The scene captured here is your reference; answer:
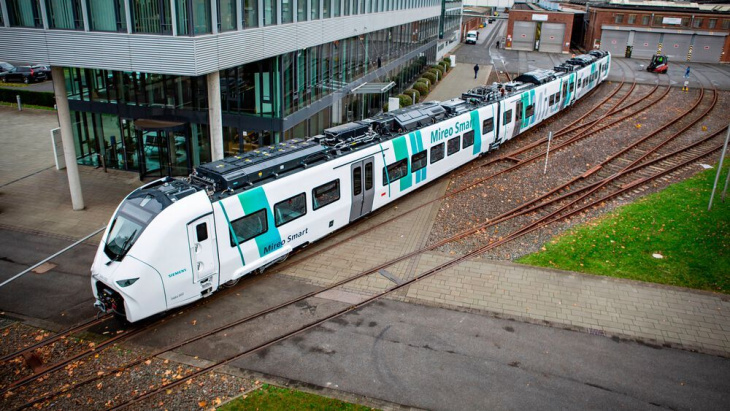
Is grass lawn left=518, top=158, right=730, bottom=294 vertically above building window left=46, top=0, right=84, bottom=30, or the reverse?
building window left=46, top=0, right=84, bottom=30

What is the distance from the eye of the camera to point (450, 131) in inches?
853

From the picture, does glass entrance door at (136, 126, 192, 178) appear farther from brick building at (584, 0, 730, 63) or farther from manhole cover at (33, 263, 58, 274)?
brick building at (584, 0, 730, 63)

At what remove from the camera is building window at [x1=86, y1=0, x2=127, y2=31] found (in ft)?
55.1

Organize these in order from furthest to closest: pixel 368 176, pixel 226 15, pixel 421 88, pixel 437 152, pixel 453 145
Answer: pixel 421 88 < pixel 453 145 < pixel 437 152 < pixel 226 15 < pixel 368 176

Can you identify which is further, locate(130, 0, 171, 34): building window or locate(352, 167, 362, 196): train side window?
locate(352, 167, 362, 196): train side window

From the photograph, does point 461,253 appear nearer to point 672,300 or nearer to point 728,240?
point 672,300

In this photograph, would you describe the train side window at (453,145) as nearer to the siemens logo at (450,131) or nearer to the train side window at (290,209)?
the siemens logo at (450,131)

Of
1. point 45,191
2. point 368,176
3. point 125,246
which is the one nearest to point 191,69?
point 368,176

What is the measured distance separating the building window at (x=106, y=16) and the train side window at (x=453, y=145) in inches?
480

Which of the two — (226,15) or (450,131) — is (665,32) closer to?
(450,131)

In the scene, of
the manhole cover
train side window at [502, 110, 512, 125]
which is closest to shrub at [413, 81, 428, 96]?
train side window at [502, 110, 512, 125]

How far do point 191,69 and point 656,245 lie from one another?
50.7 feet

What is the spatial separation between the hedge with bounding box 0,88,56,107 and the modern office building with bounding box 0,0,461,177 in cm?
1382

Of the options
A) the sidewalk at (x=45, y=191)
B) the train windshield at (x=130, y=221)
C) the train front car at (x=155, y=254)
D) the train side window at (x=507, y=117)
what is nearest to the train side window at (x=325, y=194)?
the train front car at (x=155, y=254)
